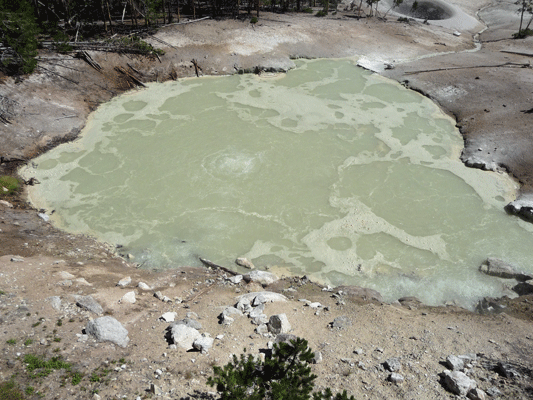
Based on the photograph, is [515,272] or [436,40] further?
[436,40]

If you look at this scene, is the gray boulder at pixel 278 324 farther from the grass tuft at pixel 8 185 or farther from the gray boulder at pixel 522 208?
the grass tuft at pixel 8 185

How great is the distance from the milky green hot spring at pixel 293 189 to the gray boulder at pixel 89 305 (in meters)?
3.48

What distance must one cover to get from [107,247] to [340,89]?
18178 mm

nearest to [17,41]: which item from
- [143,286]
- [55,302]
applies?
[143,286]

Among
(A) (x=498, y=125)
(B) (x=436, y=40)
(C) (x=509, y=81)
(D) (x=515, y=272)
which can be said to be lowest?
(D) (x=515, y=272)

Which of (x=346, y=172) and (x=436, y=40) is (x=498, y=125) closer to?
(x=346, y=172)

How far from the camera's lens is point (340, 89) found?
25.5m

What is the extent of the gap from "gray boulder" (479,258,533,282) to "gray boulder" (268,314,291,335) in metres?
7.85

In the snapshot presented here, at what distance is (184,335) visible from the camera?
8883mm

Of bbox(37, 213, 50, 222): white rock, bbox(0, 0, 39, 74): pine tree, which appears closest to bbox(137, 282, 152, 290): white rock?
bbox(37, 213, 50, 222): white rock

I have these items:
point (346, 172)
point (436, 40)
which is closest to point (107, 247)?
point (346, 172)

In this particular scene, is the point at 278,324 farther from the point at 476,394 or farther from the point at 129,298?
the point at 476,394

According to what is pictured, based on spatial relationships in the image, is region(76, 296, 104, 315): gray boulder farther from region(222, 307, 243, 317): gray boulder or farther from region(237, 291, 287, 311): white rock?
region(237, 291, 287, 311): white rock

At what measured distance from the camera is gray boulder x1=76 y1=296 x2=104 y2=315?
31.4ft
